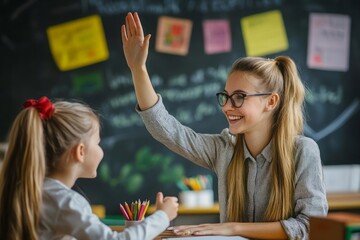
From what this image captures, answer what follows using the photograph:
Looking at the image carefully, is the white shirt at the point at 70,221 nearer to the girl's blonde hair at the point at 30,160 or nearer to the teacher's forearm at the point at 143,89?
the girl's blonde hair at the point at 30,160

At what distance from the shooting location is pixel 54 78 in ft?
12.0

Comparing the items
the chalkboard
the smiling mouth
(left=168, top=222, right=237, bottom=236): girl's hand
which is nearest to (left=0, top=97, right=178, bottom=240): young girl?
(left=168, top=222, right=237, bottom=236): girl's hand

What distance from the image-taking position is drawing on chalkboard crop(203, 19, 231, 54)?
12.8 ft

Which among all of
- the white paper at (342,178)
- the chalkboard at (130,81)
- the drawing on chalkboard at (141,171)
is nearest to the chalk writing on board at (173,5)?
the chalkboard at (130,81)

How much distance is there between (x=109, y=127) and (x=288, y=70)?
6.65 feet

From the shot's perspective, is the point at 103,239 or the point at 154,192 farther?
the point at 154,192

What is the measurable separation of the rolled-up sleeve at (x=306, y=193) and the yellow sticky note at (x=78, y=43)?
217 centimetres

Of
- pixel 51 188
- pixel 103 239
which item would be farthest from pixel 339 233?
pixel 51 188

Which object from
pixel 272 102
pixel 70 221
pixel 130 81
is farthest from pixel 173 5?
pixel 70 221

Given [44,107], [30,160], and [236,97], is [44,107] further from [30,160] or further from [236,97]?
[236,97]

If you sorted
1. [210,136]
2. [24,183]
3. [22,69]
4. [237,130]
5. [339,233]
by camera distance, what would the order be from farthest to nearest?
[22,69]
[210,136]
[237,130]
[24,183]
[339,233]

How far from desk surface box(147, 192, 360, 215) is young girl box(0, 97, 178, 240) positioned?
6.74 ft

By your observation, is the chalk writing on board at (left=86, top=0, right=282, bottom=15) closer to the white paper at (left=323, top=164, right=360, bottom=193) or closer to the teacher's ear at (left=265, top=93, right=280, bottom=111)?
the white paper at (left=323, top=164, right=360, bottom=193)

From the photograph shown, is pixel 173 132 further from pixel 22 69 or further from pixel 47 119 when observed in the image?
pixel 22 69
